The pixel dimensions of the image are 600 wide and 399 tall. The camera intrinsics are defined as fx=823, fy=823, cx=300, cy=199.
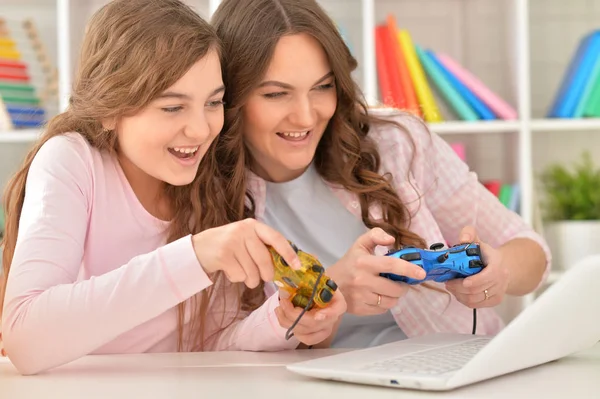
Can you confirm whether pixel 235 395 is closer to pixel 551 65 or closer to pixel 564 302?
pixel 564 302

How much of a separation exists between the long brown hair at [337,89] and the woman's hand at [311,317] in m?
0.40

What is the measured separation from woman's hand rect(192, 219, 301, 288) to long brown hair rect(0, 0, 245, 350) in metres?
0.38

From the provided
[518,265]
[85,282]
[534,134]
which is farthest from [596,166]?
[85,282]

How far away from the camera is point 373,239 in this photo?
51.2 inches

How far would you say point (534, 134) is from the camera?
11.1 feet

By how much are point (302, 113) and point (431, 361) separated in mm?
689

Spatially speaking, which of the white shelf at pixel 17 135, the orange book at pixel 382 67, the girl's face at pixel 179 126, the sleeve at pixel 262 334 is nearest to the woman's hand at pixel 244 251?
the sleeve at pixel 262 334

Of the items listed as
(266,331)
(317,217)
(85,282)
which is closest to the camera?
(85,282)

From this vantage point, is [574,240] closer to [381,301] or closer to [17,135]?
[381,301]

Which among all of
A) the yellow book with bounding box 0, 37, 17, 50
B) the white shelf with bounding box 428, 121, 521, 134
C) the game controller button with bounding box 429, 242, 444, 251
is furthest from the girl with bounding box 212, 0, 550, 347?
the yellow book with bounding box 0, 37, 17, 50

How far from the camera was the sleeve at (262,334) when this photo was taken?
131 cm

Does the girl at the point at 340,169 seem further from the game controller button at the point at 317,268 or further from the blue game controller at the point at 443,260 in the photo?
the game controller button at the point at 317,268

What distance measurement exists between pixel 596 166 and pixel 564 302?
256cm

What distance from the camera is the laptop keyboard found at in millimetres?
945
